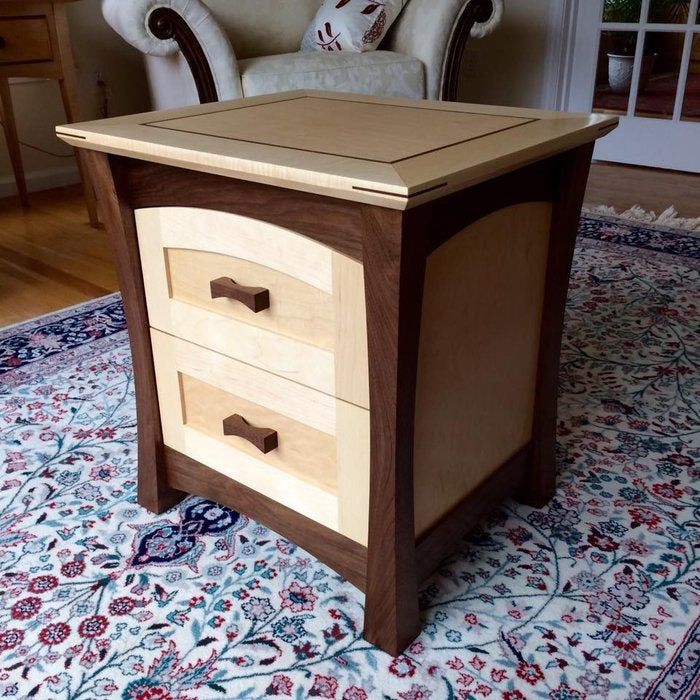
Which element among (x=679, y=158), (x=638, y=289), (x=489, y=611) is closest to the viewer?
(x=489, y=611)

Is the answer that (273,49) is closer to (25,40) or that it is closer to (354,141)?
(25,40)

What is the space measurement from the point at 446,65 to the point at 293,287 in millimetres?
2107

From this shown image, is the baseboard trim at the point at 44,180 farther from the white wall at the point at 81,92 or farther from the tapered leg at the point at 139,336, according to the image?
the tapered leg at the point at 139,336

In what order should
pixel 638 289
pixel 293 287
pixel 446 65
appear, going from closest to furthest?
pixel 293 287 → pixel 638 289 → pixel 446 65

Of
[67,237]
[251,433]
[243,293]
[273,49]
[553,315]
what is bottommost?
[67,237]

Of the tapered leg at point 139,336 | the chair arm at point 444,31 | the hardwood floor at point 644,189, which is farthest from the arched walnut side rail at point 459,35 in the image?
the tapered leg at point 139,336

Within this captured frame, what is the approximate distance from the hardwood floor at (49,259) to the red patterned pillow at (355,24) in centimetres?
111

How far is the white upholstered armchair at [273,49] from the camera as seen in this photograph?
2350 millimetres

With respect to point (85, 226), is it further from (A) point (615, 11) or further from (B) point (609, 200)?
(A) point (615, 11)

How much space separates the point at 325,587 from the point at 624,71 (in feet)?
9.59

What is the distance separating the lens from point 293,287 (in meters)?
0.90

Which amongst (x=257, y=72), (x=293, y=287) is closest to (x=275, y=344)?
(x=293, y=287)

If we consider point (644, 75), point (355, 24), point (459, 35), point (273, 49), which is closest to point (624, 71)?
point (644, 75)

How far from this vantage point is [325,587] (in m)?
1.07
